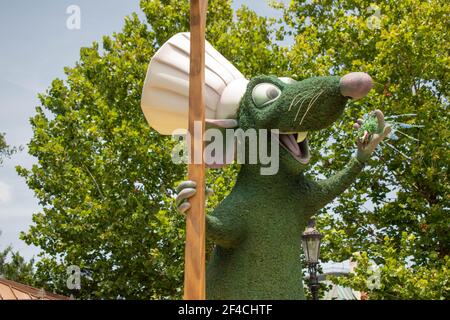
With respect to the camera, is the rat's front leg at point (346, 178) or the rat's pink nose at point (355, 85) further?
the rat's front leg at point (346, 178)

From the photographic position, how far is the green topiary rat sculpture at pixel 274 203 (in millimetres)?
4934

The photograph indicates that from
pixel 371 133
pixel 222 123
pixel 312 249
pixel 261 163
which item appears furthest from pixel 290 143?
pixel 312 249

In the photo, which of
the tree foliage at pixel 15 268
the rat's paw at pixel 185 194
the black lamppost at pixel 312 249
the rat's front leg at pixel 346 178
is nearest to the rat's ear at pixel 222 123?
the rat's front leg at pixel 346 178

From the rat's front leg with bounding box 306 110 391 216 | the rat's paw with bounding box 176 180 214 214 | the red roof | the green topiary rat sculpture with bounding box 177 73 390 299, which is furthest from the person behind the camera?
the red roof

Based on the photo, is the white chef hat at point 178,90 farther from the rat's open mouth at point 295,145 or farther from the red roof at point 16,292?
the red roof at point 16,292

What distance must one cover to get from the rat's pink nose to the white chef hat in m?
0.96

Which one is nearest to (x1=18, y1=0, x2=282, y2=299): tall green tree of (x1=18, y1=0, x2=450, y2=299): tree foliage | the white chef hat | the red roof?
(x1=18, y1=0, x2=450, y2=299): tree foliage

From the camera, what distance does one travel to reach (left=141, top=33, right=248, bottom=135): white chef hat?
548 cm

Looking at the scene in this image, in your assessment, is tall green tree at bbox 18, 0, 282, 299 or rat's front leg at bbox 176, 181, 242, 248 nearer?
rat's front leg at bbox 176, 181, 242, 248

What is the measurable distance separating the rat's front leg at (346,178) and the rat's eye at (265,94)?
743 mm

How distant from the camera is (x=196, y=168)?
4.62 metres

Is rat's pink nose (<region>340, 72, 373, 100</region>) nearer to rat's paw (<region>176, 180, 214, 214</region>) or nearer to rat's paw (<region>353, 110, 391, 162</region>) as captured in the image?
rat's paw (<region>353, 110, 391, 162</region>)
